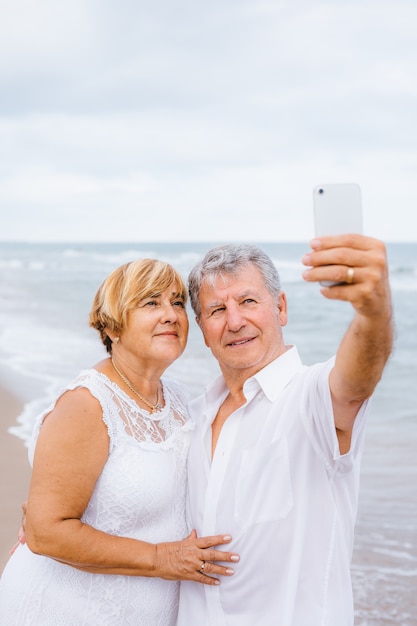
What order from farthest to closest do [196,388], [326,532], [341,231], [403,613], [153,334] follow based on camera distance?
[196,388]
[403,613]
[153,334]
[326,532]
[341,231]

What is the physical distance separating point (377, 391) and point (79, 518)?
27.7 feet

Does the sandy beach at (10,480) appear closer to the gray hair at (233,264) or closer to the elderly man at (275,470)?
the elderly man at (275,470)

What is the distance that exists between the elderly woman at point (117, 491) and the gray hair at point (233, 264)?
5.7 inches

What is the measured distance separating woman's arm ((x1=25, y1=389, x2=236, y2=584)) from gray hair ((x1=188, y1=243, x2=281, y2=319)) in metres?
0.79

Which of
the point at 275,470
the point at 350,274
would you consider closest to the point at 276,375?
the point at 275,470

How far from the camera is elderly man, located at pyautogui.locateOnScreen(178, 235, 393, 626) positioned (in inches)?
102

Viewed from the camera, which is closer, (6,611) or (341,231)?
(341,231)

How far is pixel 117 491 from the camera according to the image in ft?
9.69

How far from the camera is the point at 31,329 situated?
16047 mm

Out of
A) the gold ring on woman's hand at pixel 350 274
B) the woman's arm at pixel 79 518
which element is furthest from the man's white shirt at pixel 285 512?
the gold ring on woman's hand at pixel 350 274

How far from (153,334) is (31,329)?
43.8 ft

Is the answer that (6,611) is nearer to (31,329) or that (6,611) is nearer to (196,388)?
(196,388)

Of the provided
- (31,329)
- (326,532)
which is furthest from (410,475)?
(31,329)

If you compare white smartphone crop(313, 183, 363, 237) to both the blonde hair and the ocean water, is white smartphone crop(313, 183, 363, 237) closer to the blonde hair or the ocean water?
the blonde hair
